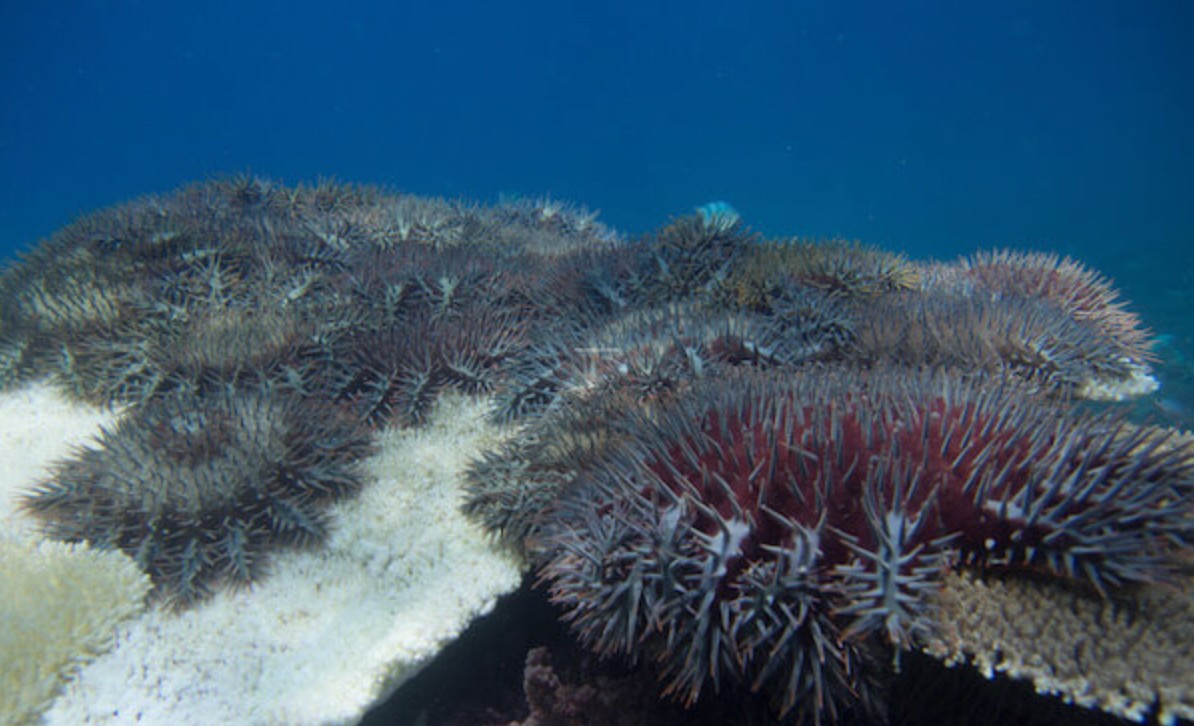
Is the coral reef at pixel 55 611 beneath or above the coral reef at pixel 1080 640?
beneath

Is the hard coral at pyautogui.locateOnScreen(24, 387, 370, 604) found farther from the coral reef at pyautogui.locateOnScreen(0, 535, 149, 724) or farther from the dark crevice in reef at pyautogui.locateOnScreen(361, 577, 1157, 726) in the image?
the dark crevice in reef at pyautogui.locateOnScreen(361, 577, 1157, 726)

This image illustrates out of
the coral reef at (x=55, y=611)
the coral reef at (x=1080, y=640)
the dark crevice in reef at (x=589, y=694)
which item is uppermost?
the coral reef at (x=1080, y=640)

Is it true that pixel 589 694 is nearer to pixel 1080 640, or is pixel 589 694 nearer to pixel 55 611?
pixel 1080 640

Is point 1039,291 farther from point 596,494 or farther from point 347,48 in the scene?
point 347,48

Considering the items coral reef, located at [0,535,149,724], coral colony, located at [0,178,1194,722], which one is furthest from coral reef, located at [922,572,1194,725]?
coral reef, located at [0,535,149,724]

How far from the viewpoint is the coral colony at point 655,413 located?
2.23m

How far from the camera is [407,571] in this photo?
372 cm

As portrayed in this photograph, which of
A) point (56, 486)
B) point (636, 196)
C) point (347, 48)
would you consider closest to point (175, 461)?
point (56, 486)

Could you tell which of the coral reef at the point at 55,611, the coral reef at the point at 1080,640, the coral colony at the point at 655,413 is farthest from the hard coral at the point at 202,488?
the coral reef at the point at 1080,640

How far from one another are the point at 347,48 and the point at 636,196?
2798 inches

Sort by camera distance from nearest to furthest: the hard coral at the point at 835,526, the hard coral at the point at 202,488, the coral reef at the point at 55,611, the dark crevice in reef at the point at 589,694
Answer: the hard coral at the point at 835,526, the dark crevice in reef at the point at 589,694, the coral reef at the point at 55,611, the hard coral at the point at 202,488

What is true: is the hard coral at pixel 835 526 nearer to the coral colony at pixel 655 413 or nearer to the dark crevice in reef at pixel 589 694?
the coral colony at pixel 655 413

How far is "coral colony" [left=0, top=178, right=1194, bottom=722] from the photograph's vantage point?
2.23 metres

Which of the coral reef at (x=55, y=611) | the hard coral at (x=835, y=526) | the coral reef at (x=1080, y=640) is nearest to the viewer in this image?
the coral reef at (x=1080, y=640)
